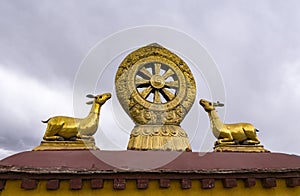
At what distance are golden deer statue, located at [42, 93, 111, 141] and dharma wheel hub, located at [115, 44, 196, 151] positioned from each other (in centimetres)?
77

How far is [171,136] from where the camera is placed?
4.95 meters

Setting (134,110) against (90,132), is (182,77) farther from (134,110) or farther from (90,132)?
(90,132)

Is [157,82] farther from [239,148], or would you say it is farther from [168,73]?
[239,148]

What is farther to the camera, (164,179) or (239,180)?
(239,180)

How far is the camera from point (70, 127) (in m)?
4.53

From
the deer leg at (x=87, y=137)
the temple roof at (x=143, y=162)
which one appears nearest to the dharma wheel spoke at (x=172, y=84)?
the temple roof at (x=143, y=162)

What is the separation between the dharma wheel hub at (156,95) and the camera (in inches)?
193

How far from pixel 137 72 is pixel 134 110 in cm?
88

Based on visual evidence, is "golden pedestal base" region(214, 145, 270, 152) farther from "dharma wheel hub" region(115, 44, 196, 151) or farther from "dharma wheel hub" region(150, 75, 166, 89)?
"dharma wheel hub" region(150, 75, 166, 89)

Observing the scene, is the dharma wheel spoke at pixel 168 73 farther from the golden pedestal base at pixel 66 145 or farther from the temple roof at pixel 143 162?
the golden pedestal base at pixel 66 145

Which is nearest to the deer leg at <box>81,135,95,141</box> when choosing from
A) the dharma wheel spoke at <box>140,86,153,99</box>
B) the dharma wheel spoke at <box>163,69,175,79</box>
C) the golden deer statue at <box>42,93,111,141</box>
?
A: the golden deer statue at <box>42,93,111,141</box>

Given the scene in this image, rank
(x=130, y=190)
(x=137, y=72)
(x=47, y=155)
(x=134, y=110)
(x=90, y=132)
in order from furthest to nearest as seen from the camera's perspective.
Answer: (x=137, y=72)
(x=134, y=110)
(x=90, y=132)
(x=47, y=155)
(x=130, y=190)

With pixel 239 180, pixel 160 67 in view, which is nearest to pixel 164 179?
pixel 239 180

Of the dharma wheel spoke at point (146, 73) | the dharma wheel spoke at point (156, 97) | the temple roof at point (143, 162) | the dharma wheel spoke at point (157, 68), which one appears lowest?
the temple roof at point (143, 162)
